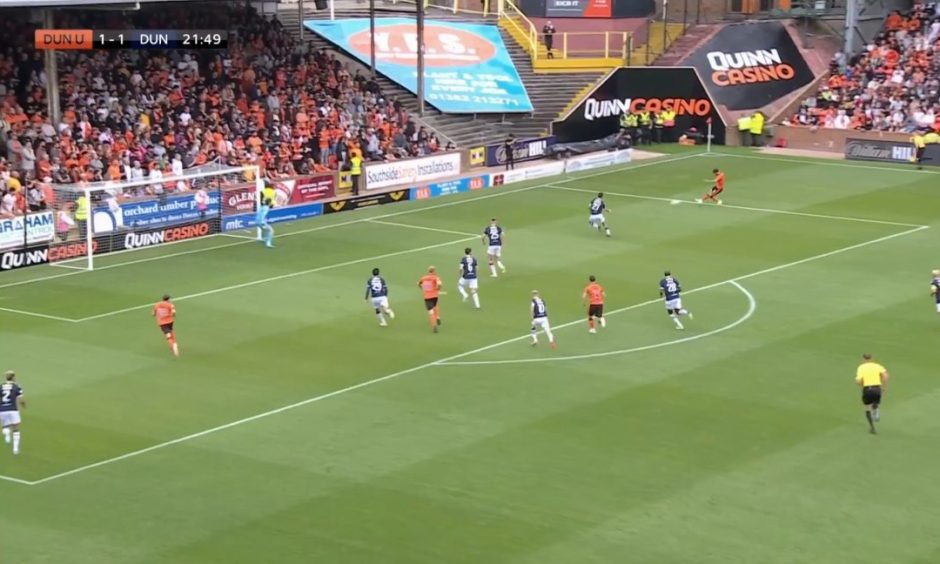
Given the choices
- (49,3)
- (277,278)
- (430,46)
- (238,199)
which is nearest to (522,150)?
(430,46)

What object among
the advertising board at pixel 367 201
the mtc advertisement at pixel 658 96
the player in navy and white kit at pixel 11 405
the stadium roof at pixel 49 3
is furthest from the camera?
the mtc advertisement at pixel 658 96

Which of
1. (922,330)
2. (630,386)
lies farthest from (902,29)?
(630,386)

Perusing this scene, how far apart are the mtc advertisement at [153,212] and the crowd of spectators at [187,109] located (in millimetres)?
1280

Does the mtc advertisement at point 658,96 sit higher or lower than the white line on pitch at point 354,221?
higher

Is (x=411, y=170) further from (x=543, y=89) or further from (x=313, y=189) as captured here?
(x=543, y=89)

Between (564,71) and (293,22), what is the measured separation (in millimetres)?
13968

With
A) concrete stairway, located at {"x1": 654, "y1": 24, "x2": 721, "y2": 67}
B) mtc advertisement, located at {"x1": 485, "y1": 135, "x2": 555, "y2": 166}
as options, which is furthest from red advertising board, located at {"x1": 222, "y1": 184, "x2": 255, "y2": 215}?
concrete stairway, located at {"x1": 654, "y1": 24, "x2": 721, "y2": 67}

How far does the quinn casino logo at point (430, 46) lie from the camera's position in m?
72.5

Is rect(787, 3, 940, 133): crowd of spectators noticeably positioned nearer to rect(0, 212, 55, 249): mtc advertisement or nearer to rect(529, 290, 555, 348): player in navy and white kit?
rect(529, 290, 555, 348): player in navy and white kit

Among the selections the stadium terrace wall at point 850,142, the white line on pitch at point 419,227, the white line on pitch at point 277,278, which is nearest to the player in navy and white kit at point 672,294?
the white line on pitch at point 277,278

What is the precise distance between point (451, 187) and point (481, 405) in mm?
→ 29325

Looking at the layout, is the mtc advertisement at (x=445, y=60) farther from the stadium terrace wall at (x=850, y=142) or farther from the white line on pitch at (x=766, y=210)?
the stadium terrace wall at (x=850, y=142)

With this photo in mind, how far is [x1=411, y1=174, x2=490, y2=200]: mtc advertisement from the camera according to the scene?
196 ft

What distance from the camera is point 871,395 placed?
3002 centimetres
